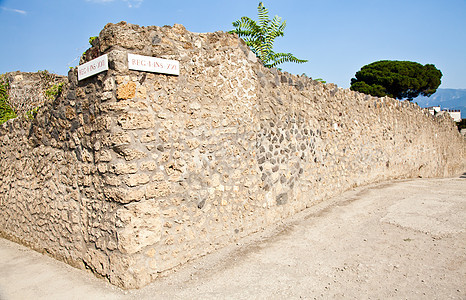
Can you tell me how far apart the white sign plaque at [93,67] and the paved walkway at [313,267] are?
238cm

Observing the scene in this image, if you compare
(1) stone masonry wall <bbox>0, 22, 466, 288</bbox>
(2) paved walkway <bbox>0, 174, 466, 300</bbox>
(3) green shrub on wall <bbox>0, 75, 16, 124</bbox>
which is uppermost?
(3) green shrub on wall <bbox>0, 75, 16, 124</bbox>

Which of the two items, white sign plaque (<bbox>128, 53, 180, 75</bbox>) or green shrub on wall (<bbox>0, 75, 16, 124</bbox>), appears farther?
green shrub on wall (<bbox>0, 75, 16, 124</bbox>)

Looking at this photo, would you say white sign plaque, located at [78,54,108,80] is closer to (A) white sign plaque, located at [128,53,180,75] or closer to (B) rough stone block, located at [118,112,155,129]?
(A) white sign plaque, located at [128,53,180,75]

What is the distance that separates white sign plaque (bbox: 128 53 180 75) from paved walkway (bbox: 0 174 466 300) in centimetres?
240

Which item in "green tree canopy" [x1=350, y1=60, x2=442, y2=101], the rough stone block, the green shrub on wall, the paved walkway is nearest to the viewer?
the paved walkway

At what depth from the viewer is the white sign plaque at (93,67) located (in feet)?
12.7

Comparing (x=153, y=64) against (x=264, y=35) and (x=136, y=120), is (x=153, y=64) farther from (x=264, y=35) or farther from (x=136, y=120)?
(x=264, y=35)

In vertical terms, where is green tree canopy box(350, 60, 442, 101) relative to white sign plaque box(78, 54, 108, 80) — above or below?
above

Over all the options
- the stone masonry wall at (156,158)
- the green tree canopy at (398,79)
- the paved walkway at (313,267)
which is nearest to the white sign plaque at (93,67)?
the stone masonry wall at (156,158)

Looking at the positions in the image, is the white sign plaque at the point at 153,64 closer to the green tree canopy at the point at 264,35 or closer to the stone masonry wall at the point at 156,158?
the stone masonry wall at the point at 156,158

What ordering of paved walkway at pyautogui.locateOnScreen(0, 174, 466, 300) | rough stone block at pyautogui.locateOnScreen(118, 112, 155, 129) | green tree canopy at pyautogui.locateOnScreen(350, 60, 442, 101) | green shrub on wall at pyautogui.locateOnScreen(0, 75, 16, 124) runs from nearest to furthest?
paved walkway at pyautogui.locateOnScreen(0, 174, 466, 300), rough stone block at pyautogui.locateOnScreen(118, 112, 155, 129), green shrub on wall at pyautogui.locateOnScreen(0, 75, 16, 124), green tree canopy at pyautogui.locateOnScreen(350, 60, 442, 101)

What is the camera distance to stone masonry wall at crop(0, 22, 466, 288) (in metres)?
3.83

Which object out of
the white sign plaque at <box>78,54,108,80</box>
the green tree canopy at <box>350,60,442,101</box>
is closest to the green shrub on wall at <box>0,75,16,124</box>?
the white sign plaque at <box>78,54,108,80</box>

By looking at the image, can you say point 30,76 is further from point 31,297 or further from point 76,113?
point 31,297
